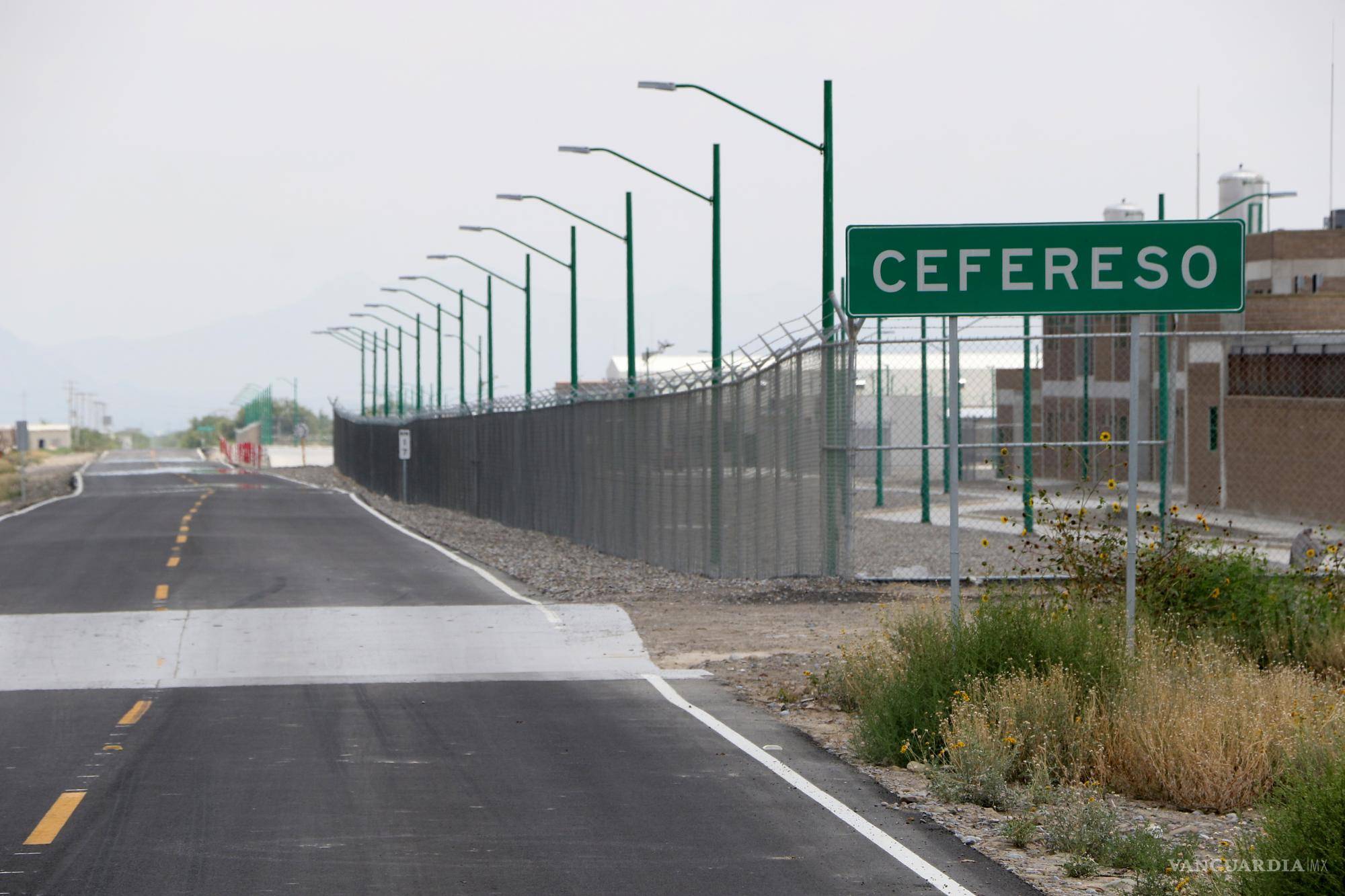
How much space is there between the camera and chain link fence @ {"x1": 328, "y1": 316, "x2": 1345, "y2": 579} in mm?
19391

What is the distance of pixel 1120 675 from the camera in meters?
10.5

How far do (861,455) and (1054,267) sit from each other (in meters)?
45.1

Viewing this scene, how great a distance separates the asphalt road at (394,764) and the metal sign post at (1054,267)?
3272 mm

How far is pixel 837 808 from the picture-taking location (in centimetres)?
902

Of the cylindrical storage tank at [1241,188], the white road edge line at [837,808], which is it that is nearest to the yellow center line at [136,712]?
the white road edge line at [837,808]

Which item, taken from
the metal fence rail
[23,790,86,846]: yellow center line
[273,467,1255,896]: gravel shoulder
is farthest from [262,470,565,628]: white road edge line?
[23,790,86,846]: yellow center line

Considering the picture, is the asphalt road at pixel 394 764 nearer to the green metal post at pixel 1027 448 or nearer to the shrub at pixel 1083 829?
the shrub at pixel 1083 829

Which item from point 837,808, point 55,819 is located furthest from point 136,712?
point 837,808

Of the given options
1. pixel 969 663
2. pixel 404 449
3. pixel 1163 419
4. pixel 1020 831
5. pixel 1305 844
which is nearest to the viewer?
pixel 1305 844

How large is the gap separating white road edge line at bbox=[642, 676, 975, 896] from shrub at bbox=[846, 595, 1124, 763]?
708 millimetres

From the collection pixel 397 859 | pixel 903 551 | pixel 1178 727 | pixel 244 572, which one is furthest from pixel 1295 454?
pixel 397 859

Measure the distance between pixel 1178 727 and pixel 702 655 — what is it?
6.76 m

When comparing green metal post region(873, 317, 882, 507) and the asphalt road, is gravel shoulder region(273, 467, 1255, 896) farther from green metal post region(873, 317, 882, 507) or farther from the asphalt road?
green metal post region(873, 317, 882, 507)

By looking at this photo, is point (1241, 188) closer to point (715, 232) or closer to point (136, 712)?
point (715, 232)
